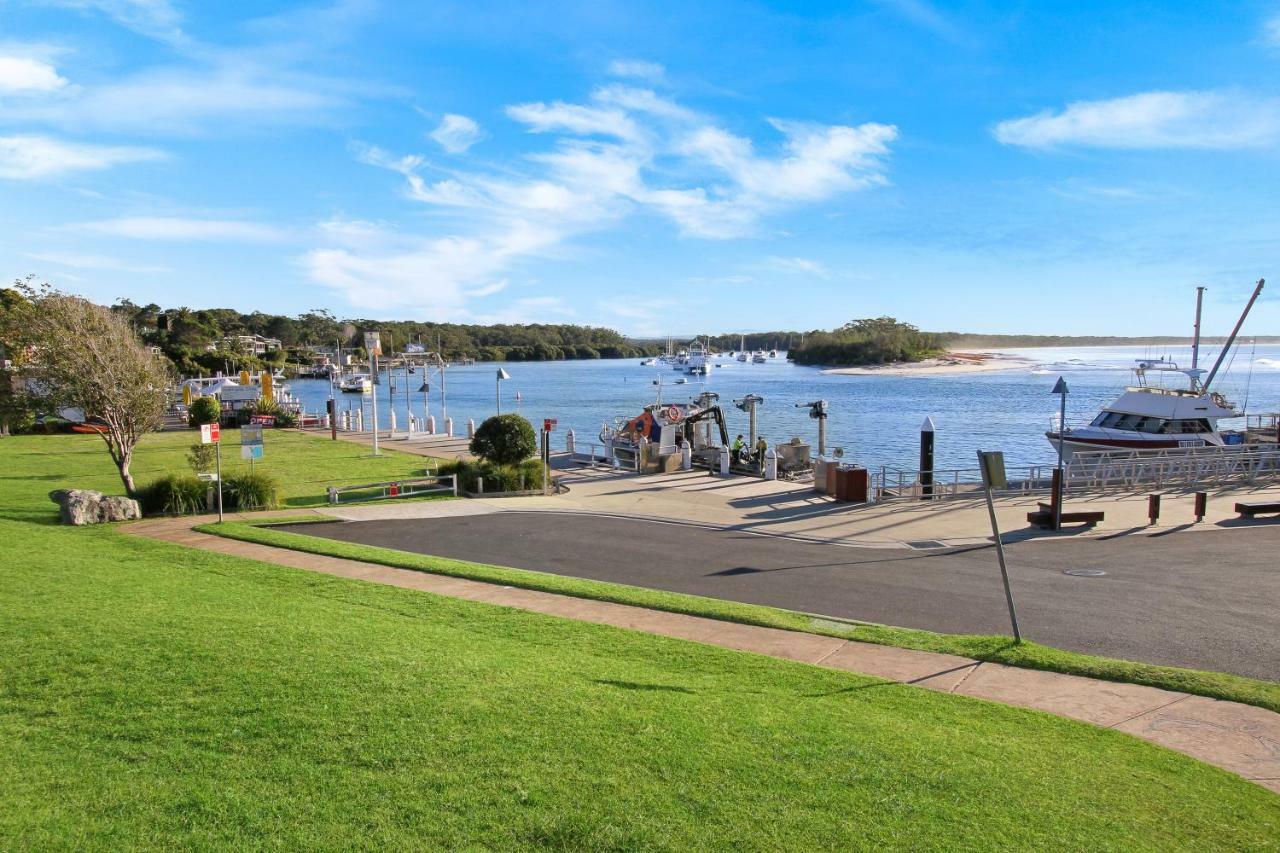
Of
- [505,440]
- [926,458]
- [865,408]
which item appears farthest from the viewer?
[865,408]

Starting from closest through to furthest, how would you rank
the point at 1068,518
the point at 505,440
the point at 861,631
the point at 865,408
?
1. the point at 861,631
2. the point at 1068,518
3. the point at 505,440
4. the point at 865,408

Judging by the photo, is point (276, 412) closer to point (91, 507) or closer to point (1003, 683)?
point (91, 507)

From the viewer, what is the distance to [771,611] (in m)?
12.3

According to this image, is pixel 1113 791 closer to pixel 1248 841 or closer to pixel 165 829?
pixel 1248 841

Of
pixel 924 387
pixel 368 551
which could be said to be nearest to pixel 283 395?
pixel 368 551

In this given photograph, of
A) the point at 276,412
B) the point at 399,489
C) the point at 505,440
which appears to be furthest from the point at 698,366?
the point at 399,489

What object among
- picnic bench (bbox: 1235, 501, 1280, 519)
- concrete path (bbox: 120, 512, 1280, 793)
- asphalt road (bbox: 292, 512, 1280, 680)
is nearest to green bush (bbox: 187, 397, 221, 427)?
asphalt road (bbox: 292, 512, 1280, 680)

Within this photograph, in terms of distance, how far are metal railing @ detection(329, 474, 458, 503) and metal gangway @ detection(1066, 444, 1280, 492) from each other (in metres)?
19.8

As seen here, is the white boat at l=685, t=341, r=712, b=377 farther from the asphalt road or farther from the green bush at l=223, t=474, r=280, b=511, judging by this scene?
the asphalt road

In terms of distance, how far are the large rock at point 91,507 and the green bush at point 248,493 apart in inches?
83.3

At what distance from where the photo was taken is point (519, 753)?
6492 mm

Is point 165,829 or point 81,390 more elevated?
point 81,390

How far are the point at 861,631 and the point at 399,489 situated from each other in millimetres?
17087

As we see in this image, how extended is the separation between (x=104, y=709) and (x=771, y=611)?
8.34 m
